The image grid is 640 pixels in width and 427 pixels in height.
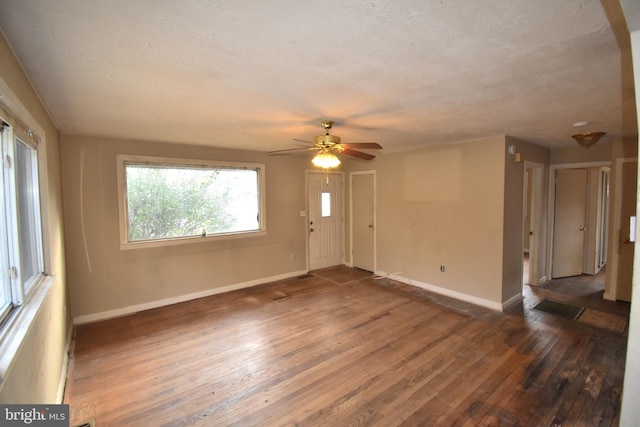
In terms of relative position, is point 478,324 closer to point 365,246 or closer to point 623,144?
point 365,246

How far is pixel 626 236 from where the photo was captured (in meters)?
4.09

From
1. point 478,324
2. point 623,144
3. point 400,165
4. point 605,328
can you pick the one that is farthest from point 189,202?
point 623,144

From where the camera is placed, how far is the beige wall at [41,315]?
4.47ft

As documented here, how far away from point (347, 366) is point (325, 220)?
12.0 ft

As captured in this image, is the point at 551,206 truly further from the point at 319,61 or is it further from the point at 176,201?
the point at 176,201

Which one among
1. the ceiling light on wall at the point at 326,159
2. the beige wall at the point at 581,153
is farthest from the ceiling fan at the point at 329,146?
the beige wall at the point at 581,153

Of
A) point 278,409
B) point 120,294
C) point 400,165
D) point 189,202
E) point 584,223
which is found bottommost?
point 278,409

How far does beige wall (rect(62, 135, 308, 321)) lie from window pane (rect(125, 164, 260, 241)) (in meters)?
0.20

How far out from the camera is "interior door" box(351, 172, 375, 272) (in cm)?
576

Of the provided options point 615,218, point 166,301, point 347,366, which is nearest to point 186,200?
point 166,301

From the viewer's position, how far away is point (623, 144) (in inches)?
157

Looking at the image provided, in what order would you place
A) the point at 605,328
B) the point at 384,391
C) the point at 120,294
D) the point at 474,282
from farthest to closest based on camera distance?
the point at 474,282, the point at 120,294, the point at 605,328, the point at 384,391

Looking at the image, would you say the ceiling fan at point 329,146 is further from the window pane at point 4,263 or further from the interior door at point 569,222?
the interior door at point 569,222

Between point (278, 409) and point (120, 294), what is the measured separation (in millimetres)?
2935
